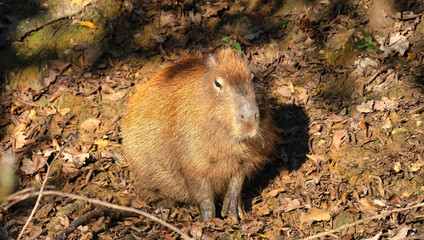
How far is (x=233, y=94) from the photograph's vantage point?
4.03 meters

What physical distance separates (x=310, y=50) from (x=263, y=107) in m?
1.87

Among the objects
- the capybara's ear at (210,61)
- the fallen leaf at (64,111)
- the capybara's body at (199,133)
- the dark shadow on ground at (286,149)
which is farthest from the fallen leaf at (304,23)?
the fallen leaf at (64,111)

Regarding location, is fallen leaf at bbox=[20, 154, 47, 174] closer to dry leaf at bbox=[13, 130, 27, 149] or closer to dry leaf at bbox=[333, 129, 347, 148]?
dry leaf at bbox=[13, 130, 27, 149]

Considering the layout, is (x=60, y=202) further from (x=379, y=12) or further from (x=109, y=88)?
(x=379, y=12)

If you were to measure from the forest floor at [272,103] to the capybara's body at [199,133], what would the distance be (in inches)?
14.2

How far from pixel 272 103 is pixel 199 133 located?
178 centimetres

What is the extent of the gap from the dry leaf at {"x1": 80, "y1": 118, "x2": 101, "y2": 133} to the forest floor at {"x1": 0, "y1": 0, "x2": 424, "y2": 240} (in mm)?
14

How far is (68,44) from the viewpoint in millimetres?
6508

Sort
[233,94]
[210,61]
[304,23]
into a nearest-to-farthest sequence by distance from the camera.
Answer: [233,94] < [210,61] < [304,23]

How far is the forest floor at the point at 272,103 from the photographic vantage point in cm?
473

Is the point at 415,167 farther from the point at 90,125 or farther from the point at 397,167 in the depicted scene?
the point at 90,125

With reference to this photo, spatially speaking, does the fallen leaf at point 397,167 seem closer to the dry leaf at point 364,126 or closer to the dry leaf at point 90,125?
the dry leaf at point 364,126

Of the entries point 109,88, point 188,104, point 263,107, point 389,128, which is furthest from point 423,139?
point 109,88

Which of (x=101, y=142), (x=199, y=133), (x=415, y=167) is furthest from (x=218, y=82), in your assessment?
(x=101, y=142)
